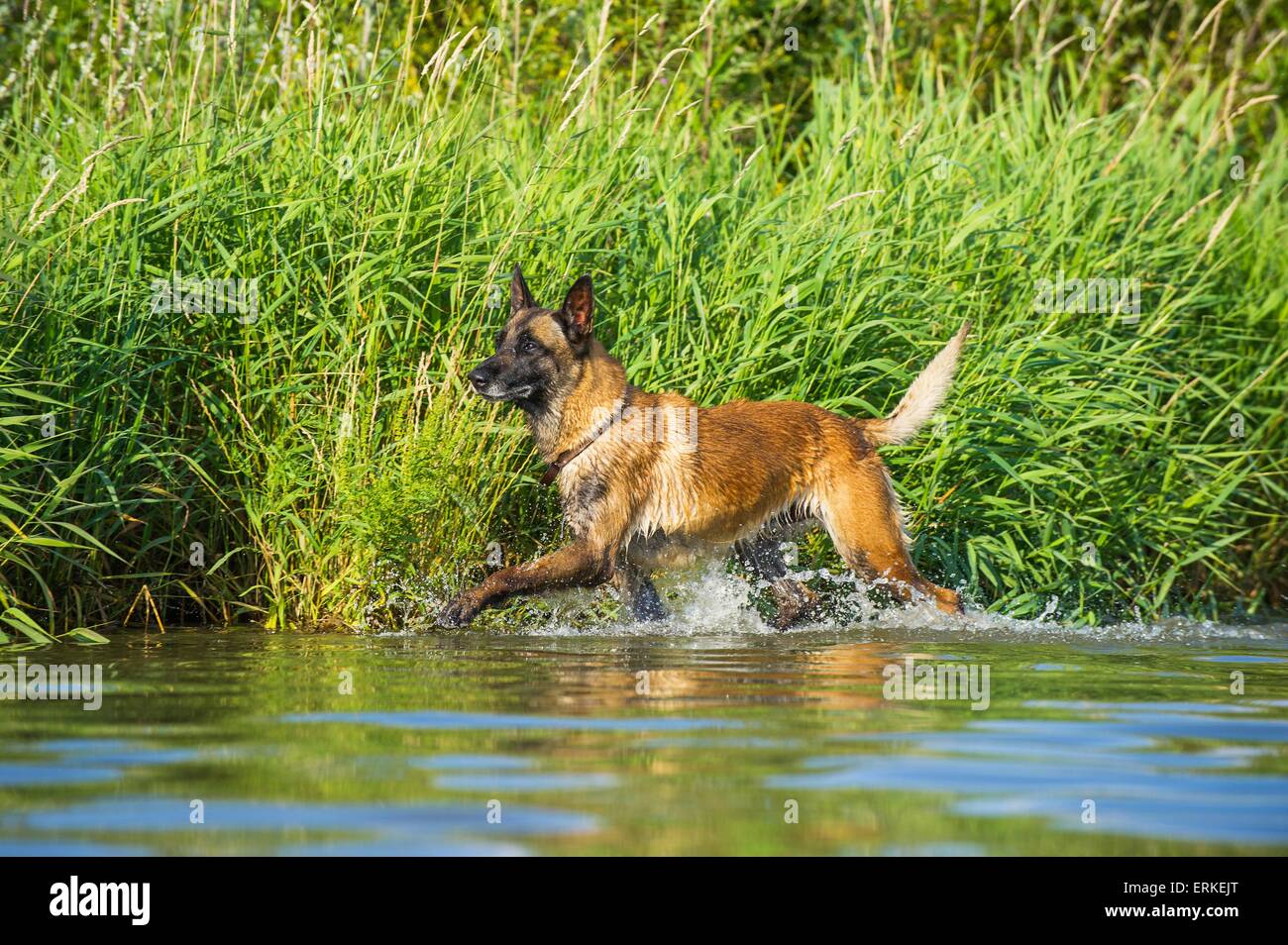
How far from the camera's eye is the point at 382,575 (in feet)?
23.6

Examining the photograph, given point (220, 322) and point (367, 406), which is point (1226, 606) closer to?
point (367, 406)

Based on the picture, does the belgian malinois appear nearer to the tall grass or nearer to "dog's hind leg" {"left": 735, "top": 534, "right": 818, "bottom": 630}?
"dog's hind leg" {"left": 735, "top": 534, "right": 818, "bottom": 630}

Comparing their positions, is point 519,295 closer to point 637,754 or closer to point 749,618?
Result: point 749,618

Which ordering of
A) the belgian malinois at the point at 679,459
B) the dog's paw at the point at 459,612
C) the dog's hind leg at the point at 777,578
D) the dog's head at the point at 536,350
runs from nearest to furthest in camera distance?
1. the dog's paw at the point at 459,612
2. the dog's head at the point at 536,350
3. the belgian malinois at the point at 679,459
4. the dog's hind leg at the point at 777,578

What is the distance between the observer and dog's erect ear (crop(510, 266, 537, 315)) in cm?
727

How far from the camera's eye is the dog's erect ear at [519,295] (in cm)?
727

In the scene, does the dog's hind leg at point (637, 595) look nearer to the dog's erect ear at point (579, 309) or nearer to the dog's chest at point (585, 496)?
the dog's chest at point (585, 496)

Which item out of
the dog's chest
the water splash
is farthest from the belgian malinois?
the water splash

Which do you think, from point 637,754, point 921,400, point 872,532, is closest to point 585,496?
point 872,532

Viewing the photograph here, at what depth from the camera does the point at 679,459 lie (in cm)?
735

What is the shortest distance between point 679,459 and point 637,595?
659 mm

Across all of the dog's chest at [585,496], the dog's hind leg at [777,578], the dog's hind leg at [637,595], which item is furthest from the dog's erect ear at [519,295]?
the dog's hind leg at [777,578]

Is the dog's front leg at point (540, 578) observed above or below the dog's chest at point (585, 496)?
below
